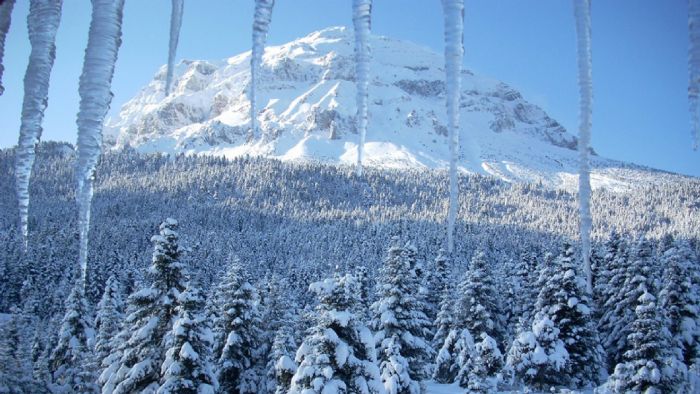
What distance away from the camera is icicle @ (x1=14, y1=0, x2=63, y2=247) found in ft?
10.2

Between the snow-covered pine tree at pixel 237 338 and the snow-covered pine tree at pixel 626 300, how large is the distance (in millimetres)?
19322

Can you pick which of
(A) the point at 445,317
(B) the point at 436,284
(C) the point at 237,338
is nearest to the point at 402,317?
(C) the point at 237,338

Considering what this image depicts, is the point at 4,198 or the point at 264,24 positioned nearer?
the point at 264,24

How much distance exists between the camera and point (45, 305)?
60.8 m

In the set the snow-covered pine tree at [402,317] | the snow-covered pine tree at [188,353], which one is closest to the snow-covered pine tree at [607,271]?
the snow-covered pine tree at [402,317]

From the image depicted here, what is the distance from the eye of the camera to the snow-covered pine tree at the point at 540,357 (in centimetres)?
2430

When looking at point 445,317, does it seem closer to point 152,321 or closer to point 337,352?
point 337,352

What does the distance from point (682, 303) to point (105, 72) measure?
107 feet

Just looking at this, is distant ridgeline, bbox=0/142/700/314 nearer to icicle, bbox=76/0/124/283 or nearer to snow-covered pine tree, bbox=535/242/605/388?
snow-covered pine tree, bbox=535/242/605/388

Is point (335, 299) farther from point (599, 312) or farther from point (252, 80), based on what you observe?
point (599, 312)

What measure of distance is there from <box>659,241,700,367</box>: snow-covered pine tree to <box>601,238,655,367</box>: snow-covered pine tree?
1.39 m

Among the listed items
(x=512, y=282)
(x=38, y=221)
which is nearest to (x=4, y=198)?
(x=38, y=221)

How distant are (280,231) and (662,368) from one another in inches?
5788

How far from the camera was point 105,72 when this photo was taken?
104 inches
